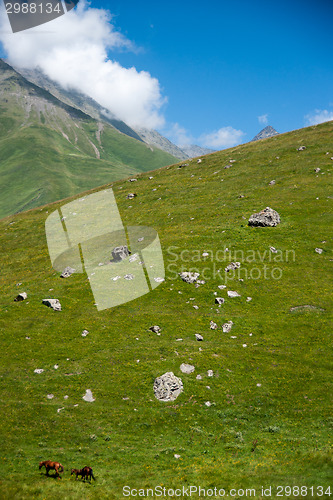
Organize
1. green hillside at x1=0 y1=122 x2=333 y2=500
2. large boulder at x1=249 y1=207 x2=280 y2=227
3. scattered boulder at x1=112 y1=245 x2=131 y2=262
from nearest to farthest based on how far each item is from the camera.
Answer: green hillside at x1=0 y1=122 x2=333 y2=500 < scattered boulder at x1=112 y1=245 x2=131 y2=262 < large boulder at x1=249 y1=207 x2=280 y2=227

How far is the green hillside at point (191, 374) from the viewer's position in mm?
18609

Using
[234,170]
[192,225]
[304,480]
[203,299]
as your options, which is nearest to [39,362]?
[203,299]

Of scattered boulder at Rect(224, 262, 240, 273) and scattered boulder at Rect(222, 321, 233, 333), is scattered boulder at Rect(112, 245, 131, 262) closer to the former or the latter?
scattered boulder at Rect(224, 262, 240, 273)

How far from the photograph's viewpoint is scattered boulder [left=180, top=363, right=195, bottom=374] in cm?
2803

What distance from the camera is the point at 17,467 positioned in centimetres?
1873

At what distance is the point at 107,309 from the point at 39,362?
1161 cm

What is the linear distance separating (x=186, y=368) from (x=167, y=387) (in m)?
3.07

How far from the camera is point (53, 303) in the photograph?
39.2 m

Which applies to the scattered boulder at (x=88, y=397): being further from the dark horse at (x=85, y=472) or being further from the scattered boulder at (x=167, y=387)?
the dark horse at (x=85, y=472)

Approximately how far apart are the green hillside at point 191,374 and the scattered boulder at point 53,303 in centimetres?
90

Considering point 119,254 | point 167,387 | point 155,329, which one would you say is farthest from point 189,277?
point 167,387

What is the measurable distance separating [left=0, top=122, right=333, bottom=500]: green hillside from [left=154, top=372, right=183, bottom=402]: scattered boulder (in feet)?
1.94

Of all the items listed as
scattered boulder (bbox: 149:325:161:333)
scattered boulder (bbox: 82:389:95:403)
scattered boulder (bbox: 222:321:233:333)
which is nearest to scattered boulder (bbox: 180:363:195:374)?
scattered boulder (bbox: 149:325:161:333)

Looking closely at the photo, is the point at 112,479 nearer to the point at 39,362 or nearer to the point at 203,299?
the point at 39,362
